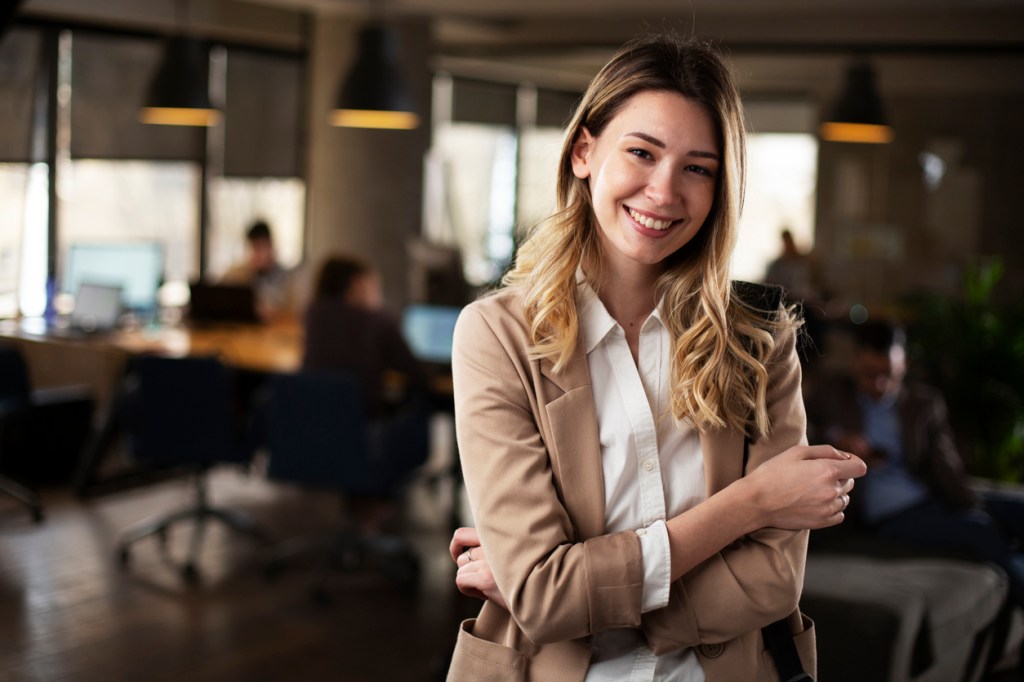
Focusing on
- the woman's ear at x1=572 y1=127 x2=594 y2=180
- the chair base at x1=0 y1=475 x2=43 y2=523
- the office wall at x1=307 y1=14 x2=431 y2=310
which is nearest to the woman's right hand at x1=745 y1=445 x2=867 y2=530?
the woman's ear at x1=572 y1=127 x2=594 y2=180

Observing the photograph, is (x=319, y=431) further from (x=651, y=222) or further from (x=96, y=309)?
(x=651, y=222)

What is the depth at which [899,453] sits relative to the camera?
183 inches

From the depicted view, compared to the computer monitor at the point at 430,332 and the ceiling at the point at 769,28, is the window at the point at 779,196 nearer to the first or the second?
the ceiling at the point at 769,28

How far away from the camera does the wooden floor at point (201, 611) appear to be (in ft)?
13.7

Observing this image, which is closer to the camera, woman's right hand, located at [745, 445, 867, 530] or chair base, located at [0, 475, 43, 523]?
woman's right hand, located at [745, 445, 867, 530]

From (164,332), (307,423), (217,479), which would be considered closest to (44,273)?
(164,332)

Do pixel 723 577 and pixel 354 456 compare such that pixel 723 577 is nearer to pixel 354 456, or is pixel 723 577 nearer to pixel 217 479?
pixel 354 456

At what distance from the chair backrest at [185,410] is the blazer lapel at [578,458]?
158 inches

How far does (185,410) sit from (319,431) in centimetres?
73

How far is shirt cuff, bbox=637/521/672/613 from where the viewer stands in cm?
134

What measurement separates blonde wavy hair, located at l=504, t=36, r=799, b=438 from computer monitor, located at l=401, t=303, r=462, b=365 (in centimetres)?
442

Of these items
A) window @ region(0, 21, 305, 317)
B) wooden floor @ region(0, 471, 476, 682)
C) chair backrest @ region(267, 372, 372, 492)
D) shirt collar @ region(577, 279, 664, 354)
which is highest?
window @ region(0, 21, 305, 317)

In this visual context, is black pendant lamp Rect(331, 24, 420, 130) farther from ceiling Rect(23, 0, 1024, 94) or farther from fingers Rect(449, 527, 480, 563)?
fingers Rect(449, 527, 480, 563)

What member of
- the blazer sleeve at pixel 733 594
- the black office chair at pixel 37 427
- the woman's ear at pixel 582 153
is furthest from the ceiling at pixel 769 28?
the blazer sleeve at pixel 733 594
